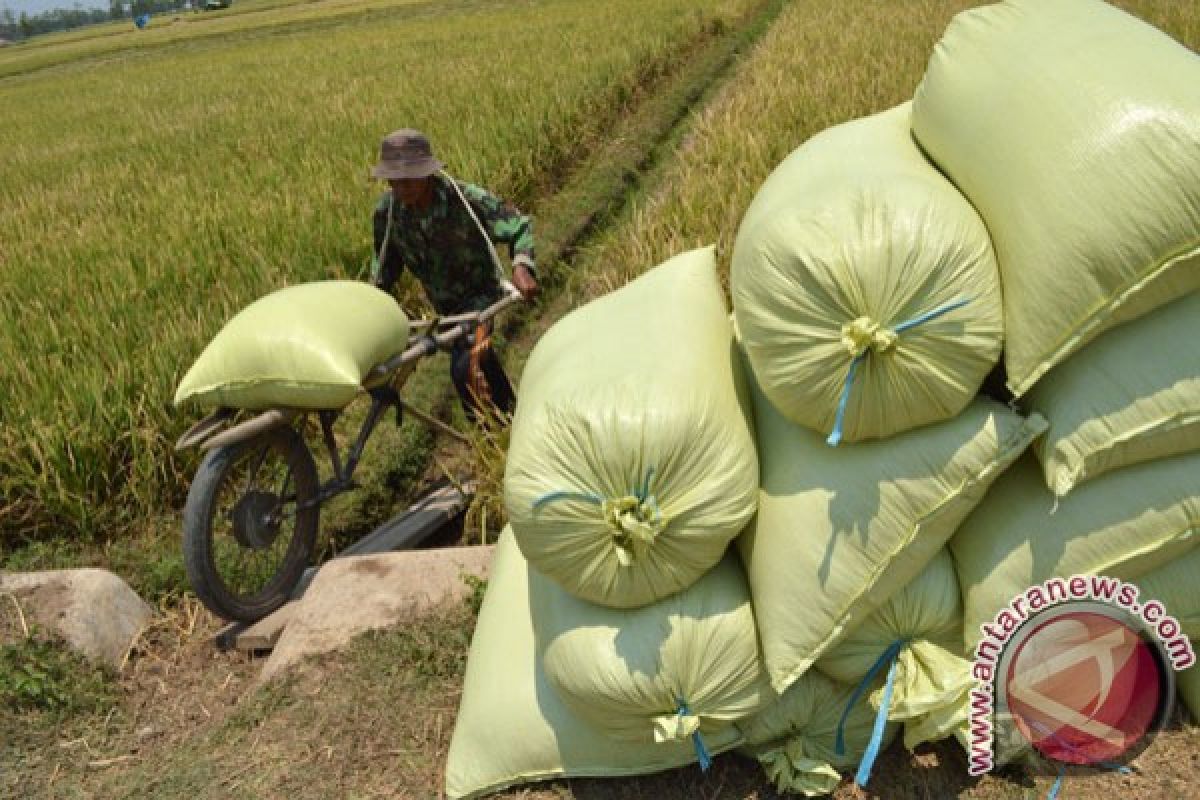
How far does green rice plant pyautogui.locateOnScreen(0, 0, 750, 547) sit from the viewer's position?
11.0 feet

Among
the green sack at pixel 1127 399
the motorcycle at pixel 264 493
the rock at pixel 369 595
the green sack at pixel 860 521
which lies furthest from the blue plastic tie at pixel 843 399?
the motorcycle at pixel 264 493

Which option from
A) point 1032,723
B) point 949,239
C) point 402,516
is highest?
point 949,239

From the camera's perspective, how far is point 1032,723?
1783mm

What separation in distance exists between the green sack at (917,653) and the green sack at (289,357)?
59.0 inches

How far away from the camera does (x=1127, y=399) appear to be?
4.91 ft

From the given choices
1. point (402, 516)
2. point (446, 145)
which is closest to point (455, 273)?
point (402, 516)

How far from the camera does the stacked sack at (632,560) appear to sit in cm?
159

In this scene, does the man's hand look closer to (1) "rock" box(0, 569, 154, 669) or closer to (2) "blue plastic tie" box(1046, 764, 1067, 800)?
(1) "rock" box(0, 569, 154, 669)

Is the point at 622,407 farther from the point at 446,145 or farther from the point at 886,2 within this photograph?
the point at 886,2

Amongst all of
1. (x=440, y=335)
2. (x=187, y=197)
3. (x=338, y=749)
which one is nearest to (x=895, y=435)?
(x=338, y=749)

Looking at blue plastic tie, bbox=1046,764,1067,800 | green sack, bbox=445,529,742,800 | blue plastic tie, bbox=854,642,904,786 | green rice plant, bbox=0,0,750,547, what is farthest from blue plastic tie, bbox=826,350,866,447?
green rice plant, bbox=0,0,750,547

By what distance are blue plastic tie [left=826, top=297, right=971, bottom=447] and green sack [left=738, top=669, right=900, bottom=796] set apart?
60 cm

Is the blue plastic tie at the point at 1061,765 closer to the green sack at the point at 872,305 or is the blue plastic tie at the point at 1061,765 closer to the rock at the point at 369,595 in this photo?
the green sack at the point at 872,305

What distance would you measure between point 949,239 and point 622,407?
2.17 ft
